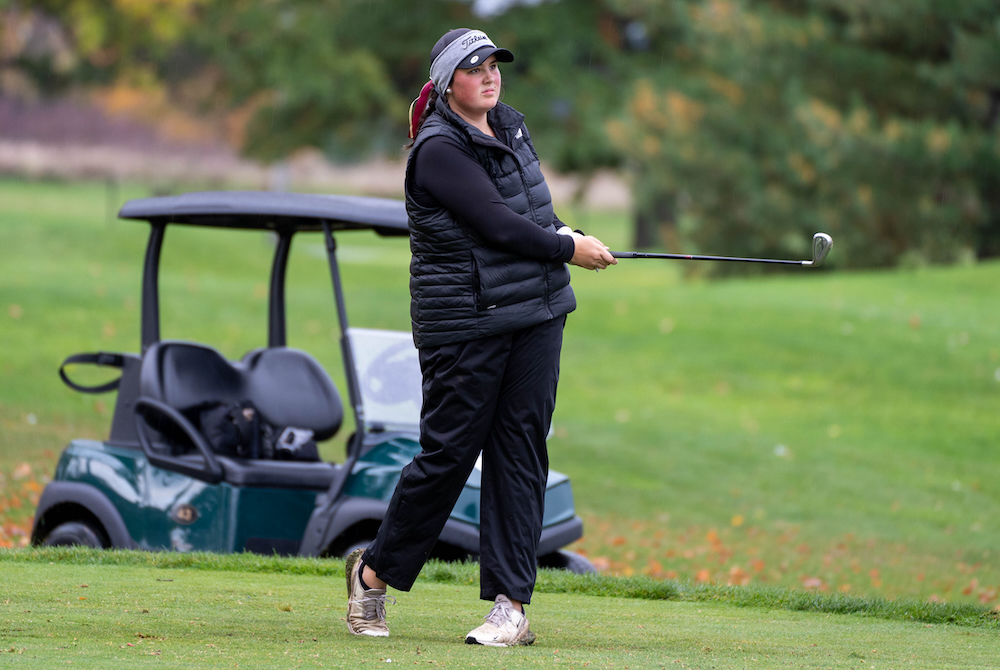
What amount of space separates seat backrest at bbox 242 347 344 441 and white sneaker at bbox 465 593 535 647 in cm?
294

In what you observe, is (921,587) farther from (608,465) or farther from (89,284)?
Answer: (89,284)

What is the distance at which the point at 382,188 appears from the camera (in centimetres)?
4156

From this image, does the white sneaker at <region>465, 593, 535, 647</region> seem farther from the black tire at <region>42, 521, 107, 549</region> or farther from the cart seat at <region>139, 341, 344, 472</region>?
the black tire at <region>42, 521, 107, 549</region>

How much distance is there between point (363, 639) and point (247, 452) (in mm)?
2683

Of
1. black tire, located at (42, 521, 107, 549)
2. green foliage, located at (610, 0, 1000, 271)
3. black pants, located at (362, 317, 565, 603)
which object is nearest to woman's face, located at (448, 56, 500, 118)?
black pants, located at (362, 317, 565, 603)

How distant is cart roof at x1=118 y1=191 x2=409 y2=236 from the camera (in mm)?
5953

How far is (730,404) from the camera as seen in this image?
47.0 feet

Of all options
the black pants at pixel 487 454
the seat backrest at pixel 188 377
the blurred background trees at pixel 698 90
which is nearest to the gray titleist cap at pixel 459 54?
the black pants at pixel 487 454

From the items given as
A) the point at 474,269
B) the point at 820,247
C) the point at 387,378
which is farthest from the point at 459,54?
the point at 387,378

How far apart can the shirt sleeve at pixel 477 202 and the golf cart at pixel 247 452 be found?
2.07m

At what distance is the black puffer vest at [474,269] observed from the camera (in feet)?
12.3

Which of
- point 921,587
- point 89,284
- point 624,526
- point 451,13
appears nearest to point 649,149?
point 451,13

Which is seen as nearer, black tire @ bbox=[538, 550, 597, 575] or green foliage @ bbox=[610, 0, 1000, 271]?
black tire @ bbox=[538, 550, 597, 575]

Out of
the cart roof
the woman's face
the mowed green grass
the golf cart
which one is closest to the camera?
the woman's face
